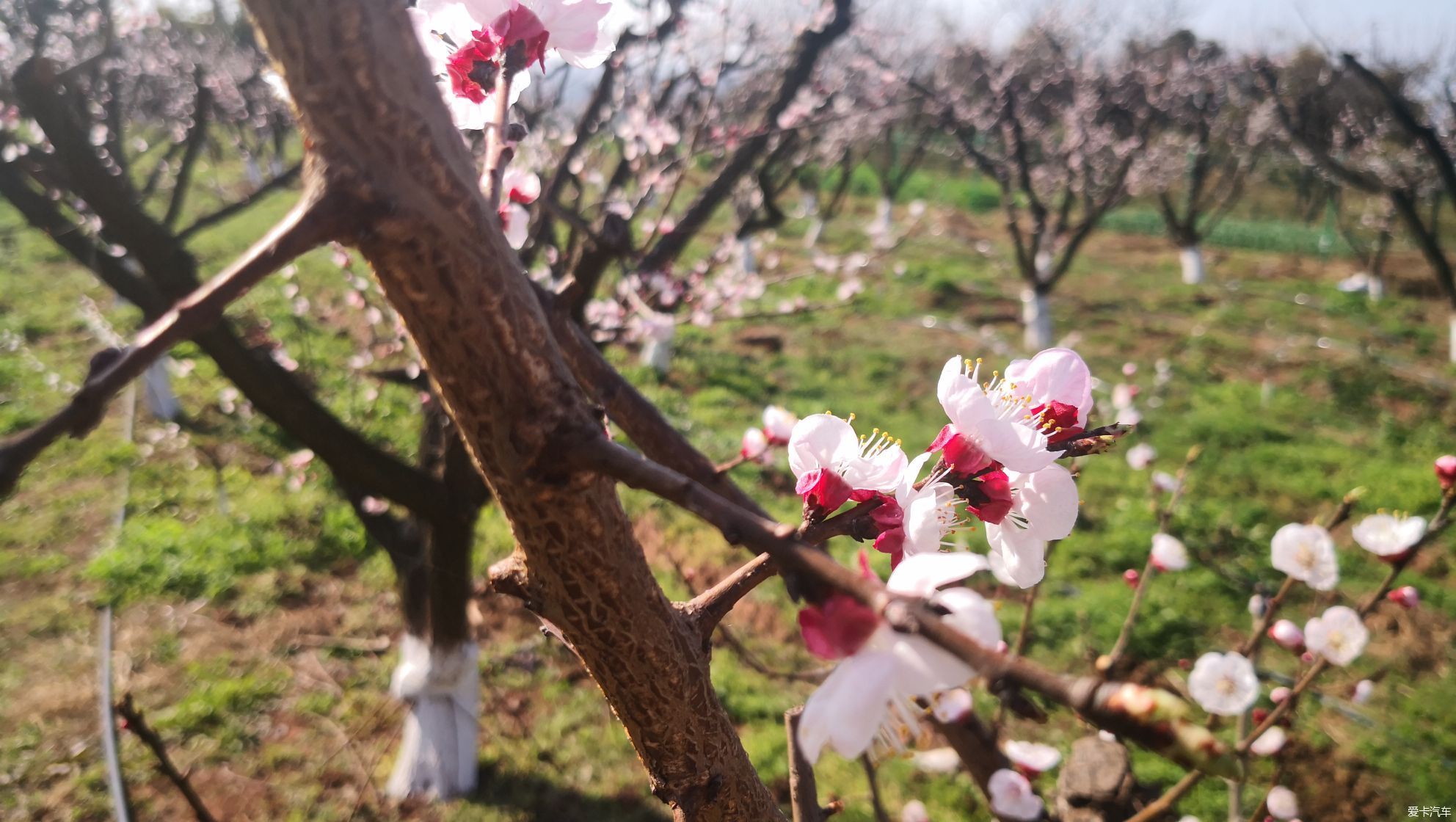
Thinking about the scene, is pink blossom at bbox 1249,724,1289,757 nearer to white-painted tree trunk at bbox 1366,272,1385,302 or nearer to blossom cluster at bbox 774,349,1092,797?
blossom cluster at bbox 774,349,1092,797

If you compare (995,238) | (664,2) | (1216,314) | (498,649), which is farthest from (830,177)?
(498,649)

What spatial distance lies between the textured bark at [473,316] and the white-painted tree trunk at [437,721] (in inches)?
90.1

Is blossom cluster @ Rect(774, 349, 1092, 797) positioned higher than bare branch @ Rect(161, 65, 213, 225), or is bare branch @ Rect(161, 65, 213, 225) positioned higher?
bare branch @ Rect(161, 65, 213, 225)

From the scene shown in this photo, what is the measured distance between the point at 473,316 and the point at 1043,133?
14.4 m

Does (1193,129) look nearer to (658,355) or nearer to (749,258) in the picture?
(749,258)

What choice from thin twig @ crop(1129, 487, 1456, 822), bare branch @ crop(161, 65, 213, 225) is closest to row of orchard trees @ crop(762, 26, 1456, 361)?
bare branch @ crop(161, 65, 213, 225)

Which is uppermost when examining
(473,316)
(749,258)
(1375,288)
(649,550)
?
(473,316)

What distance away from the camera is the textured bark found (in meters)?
0.51

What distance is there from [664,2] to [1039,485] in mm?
5289

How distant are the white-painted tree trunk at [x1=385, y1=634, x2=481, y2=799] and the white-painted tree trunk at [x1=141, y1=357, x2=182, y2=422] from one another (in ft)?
13.0

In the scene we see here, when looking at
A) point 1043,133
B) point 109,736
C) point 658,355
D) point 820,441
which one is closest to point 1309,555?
point 820,441

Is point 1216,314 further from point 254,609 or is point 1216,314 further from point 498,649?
point 254,609

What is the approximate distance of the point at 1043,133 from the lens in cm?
1302

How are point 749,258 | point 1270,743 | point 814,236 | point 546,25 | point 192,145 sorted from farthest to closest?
point 814,236 < point 749,258 < point 192,145 < point 1270,743 < point 546,25
